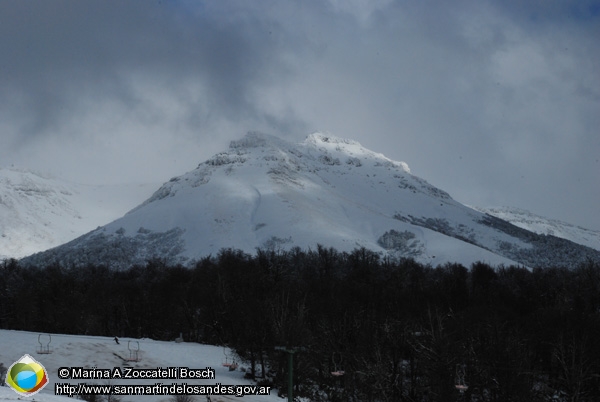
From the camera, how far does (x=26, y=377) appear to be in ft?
60.3

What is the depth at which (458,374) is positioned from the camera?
49.1 meters

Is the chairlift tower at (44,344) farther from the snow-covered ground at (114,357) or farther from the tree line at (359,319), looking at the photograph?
the tree line at (359,319)

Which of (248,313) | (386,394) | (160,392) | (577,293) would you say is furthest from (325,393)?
(577,293)

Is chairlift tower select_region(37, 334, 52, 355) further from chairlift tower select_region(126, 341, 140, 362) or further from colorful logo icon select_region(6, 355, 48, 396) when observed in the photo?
colorful logo icon select_region(6, 355, 48, 396)

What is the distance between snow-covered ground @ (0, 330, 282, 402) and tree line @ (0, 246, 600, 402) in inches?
151

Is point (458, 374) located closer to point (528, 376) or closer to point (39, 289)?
point (528, 376)

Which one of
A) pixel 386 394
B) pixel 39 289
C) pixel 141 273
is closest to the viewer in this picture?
pixel 386 394

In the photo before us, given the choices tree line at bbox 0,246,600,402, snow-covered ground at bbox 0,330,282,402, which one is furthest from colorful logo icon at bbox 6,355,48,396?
snow-covered ground at bbox 0,330,282,402

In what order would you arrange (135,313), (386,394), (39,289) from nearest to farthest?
(386,394) → (135,313) → (39,289)

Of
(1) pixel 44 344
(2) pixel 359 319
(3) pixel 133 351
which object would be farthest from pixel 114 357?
(2) pixel 359 319

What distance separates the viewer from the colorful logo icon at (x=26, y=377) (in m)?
18.3

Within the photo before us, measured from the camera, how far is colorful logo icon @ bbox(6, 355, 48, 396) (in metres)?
18.3

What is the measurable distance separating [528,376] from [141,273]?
314 ft

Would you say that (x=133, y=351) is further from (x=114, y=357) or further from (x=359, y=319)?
(x=359, y=319)
